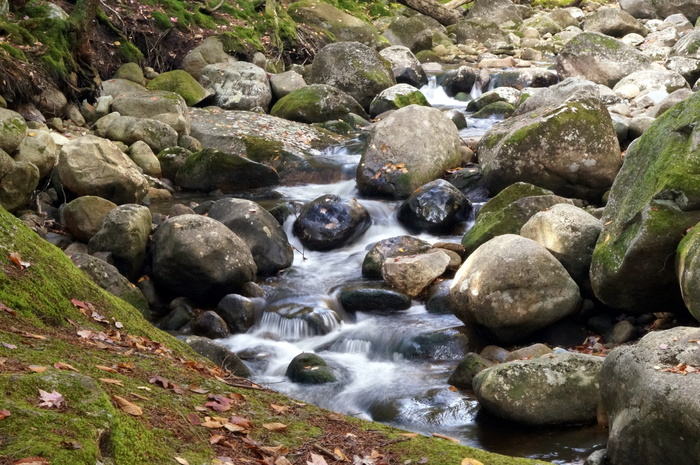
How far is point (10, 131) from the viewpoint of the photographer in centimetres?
1055

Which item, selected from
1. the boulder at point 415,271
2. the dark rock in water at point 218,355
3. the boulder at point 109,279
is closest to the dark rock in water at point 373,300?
the boulder at point 415,271

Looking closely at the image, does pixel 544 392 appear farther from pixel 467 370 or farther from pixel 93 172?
pixel 93 172

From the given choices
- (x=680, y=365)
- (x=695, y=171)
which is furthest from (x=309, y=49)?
(x=680, y=365)

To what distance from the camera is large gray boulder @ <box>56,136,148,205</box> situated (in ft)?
35.8

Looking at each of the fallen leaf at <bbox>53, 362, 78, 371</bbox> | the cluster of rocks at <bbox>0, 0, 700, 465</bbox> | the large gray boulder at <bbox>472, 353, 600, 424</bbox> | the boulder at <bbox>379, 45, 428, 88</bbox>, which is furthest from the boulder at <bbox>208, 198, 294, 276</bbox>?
the boulder at <bbox>379, 45, 428, 88</bbox>

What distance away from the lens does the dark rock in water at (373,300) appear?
30.7ft

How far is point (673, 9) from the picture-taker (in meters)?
30.0

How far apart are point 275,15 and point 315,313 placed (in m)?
15.7

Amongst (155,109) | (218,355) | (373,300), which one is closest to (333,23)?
(155,109)

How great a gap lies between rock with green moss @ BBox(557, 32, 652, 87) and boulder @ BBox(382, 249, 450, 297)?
11.6 metres

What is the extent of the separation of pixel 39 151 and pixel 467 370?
743 centimetres

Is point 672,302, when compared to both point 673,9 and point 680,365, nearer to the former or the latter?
point 680,365

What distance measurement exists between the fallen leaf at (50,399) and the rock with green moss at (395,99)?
15727 mm

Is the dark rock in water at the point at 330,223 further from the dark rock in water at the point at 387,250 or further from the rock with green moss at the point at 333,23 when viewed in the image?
the rock with green moss at the point at 333,23
